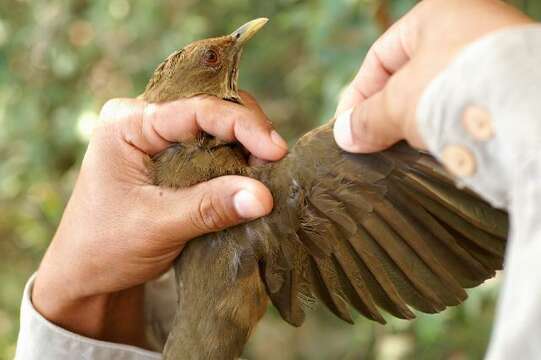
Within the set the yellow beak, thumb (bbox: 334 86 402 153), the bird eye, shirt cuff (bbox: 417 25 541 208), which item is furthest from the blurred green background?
shirt cuff (bbox: 417 25 541 208)

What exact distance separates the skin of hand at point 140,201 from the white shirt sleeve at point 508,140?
30.9 inches

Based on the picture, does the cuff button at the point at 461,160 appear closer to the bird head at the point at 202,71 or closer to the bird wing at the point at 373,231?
the bird wing at the point at 373,231

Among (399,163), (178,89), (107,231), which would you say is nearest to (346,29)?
(178,89)

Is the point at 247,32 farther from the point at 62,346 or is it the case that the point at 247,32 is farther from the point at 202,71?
the point at 62,346

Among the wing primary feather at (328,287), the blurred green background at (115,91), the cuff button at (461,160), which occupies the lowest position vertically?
the blurred green background at (115,91)

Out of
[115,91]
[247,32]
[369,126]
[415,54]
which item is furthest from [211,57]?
[115,91]

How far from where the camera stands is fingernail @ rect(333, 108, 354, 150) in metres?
1.61

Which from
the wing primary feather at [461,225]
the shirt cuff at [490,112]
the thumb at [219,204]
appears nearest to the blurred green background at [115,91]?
the wing primary feather at [461,225]

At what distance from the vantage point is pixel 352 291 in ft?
6.90

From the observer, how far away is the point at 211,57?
2.40 m

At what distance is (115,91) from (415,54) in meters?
3.80

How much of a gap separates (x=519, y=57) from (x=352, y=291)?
1204mm

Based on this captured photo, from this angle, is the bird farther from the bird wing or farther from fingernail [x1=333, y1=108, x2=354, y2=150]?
fingernail [x1=333, y1=108, x2=354, y2=150]

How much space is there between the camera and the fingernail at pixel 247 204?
1.79m
